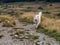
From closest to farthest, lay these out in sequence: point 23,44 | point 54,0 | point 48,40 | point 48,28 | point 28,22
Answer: point 23,44 < point 48,40 < point 48,28 < point 28,22 < point 54,0

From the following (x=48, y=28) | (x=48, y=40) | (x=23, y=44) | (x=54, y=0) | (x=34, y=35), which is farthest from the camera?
(x=54, y=0)

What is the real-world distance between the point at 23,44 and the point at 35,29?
4334 mm

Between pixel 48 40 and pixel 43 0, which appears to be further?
pixel 43 0

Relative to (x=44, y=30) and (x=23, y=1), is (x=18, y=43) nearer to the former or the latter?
(x=44, y=30)

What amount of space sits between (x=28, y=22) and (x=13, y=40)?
688 cm

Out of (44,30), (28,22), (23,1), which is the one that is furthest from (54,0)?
(44,30)

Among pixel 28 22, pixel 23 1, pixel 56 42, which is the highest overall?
pixel 56 42

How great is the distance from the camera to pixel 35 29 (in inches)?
700

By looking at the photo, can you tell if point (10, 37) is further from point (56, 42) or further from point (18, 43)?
point (56, 42)

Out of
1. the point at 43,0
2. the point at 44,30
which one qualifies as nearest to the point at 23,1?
the point at 43,0

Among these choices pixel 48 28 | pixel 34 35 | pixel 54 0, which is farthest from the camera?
pixel 54 0

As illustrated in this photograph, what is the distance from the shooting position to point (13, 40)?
14.5 meters

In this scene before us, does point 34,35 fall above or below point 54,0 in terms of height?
above

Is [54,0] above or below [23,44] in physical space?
below
